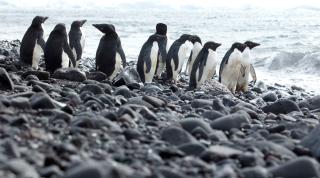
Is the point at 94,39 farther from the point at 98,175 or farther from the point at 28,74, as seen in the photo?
the point at 98,175

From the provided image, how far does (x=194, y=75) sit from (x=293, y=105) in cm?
308

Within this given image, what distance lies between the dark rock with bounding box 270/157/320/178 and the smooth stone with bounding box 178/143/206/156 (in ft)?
1.52

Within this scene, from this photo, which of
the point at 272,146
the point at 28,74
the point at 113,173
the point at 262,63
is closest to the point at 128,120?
the point at 272,146

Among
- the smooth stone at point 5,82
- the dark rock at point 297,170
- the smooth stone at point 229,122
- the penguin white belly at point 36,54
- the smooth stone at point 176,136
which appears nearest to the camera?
the dark rock at point 297,170

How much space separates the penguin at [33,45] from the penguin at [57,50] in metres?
0.80

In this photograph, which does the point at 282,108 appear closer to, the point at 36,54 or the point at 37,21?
the point at 36,54

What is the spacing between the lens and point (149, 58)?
10031mm

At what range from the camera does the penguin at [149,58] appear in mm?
9914

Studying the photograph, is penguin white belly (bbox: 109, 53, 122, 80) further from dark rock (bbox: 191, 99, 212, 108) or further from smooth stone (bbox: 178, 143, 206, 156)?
smooth stone (bbox: 178, 143, 206, 156)

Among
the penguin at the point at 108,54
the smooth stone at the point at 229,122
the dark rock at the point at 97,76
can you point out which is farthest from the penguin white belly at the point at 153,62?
the smooth stone at the point at 229,122

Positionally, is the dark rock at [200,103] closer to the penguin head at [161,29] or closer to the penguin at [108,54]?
the penguin at [108,54]

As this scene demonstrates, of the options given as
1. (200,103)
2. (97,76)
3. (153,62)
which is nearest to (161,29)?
(153,62)

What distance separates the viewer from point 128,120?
4113mm

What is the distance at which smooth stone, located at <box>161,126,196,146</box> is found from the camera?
371cm
